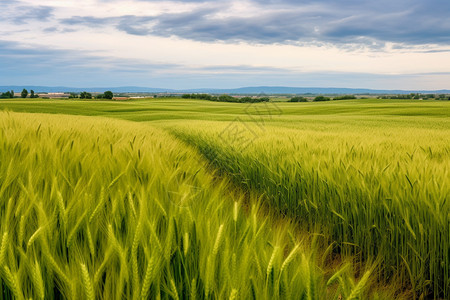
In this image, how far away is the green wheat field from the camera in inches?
33.5

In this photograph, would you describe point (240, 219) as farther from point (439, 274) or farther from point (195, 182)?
point (439, 274)

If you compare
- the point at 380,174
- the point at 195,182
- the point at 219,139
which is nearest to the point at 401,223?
the point at 380,174

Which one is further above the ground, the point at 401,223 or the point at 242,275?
the point at 242,275

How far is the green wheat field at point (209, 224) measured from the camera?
0.85 metres

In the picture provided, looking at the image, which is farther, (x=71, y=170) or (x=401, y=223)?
(x=401, y=223)

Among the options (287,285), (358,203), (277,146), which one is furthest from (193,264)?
(277,146)

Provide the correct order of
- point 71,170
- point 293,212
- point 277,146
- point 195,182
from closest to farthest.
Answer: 1. point 71,170
2. point 195,182
3. point 293,212
4. point 277,146

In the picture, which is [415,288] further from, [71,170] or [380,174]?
[71,170]

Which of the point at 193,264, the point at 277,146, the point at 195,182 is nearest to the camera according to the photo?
the point at 193,264

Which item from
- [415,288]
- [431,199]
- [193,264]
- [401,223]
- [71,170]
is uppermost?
[71,170]

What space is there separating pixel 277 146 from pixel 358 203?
1895 millimetres

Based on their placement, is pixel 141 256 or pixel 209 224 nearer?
pixel 141 256

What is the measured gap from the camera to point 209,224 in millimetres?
1076

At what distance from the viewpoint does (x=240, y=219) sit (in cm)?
132
